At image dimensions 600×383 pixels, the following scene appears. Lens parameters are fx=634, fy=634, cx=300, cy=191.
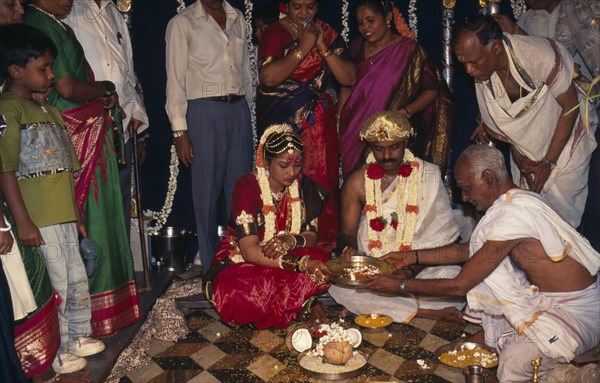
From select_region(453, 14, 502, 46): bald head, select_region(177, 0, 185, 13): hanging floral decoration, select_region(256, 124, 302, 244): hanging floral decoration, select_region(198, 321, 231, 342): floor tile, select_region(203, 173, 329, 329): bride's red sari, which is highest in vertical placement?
select_region(177, 0, 185, 13): hanging floral decoration

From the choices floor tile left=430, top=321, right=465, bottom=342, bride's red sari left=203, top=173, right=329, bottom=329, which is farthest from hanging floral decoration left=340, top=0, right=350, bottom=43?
floor tile left=430, top=321, right=465, bottom=342

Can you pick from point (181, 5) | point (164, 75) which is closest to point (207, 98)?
point (164, 75)

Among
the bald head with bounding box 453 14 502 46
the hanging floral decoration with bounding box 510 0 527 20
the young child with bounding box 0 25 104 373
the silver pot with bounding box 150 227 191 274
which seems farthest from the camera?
the hanging floral decoration with bounding box 510 0 527 20

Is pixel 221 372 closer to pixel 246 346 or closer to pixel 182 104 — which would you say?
pixel 246 346

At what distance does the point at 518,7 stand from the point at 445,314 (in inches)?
132

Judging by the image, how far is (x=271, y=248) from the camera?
4.56 metres

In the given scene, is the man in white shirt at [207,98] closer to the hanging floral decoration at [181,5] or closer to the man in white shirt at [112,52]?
the man in white shirt at [112,52]

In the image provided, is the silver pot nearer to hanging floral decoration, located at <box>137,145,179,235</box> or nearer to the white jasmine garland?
hanging floral decoration, located at <box>137,145,179,235</box>

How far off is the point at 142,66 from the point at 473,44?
3.26m

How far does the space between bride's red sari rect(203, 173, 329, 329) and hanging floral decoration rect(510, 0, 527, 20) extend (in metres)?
3.18

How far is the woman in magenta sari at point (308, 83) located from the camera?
525cm

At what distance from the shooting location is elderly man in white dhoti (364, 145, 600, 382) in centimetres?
356

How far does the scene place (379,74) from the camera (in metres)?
5.64

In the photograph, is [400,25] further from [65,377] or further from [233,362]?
[65,377]
